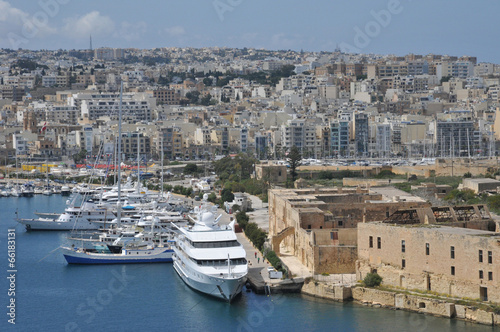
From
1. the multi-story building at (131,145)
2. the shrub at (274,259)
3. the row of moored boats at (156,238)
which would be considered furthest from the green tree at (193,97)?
the shrub at (274,259)

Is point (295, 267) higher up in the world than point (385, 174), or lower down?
lower down

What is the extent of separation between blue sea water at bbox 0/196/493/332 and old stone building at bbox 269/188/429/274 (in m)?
1.47

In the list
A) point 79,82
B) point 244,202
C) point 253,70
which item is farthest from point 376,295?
point 253,70

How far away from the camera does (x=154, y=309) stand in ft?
76.1

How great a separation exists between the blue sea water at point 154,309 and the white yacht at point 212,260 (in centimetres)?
33

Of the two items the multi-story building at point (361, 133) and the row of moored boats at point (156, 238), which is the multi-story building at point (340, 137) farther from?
the row of moored boats at point (156, 238)

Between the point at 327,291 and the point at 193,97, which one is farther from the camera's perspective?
the point at 193,97

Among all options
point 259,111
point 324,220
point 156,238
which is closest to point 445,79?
point 259,111

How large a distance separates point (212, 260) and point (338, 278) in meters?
3.07

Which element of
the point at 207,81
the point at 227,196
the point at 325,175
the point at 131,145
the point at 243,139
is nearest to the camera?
the point at 227,196

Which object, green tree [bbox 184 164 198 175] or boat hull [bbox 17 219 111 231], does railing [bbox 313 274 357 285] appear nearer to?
boat hull [bbox 17 219 111 231]

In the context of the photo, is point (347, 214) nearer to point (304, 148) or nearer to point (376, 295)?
point (376, 295)

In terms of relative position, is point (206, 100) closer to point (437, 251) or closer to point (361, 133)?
point (361, 133)

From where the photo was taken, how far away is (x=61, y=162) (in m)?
64.6
